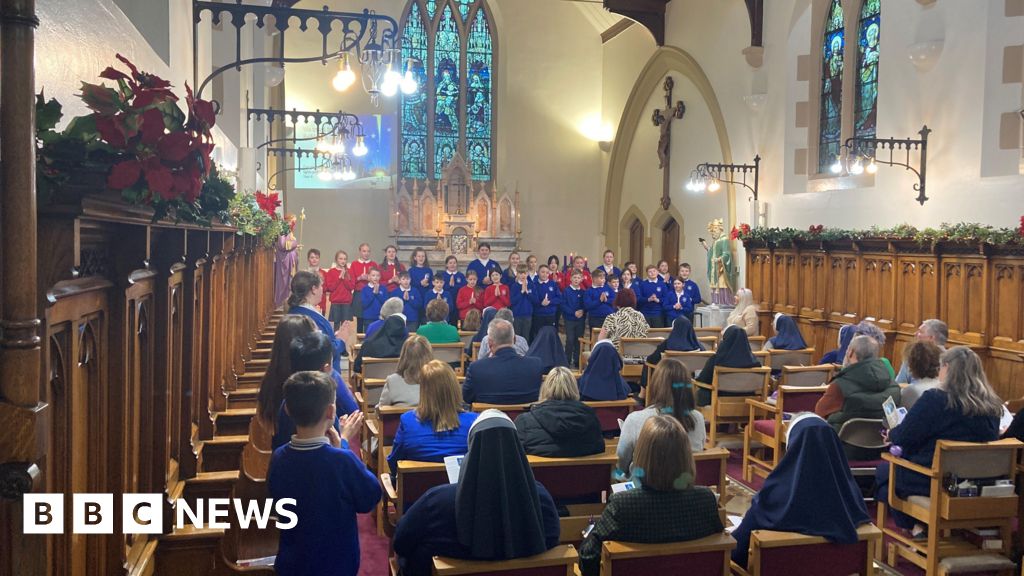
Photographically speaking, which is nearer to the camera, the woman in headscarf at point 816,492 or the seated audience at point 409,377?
the woman in headscarf at point 816,492

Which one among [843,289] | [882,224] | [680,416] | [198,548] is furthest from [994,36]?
[198,548]

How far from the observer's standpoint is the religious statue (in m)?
14.1

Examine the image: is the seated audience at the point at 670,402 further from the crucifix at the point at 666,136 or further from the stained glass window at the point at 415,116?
the stained glass window at the point at 415,116

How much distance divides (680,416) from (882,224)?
7660 mm

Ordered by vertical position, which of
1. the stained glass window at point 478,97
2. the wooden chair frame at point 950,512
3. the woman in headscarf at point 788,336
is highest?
the stained glass window at point 478,97

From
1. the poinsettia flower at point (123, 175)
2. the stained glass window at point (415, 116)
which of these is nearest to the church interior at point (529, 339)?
the poinsettia flower at point (123, 175)

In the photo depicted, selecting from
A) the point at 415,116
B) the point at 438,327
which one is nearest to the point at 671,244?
the point at 415,116

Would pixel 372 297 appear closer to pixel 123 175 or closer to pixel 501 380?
pixel 501 380

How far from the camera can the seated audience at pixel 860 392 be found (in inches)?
217

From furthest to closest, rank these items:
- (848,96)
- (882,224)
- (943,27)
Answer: (848,96), (882,224), (943,27)

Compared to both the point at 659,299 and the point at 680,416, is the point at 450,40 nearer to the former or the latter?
the point at 659,299

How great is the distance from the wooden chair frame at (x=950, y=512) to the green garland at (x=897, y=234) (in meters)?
4.16

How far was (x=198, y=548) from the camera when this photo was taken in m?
3.42

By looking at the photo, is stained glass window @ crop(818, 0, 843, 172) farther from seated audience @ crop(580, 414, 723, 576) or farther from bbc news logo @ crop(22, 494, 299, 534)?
bbc news logo @ crop(22, 494, 299, 534)
